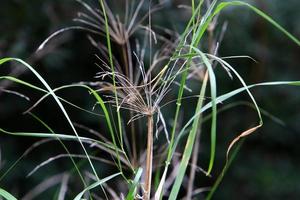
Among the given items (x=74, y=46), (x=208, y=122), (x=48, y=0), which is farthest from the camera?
(x=208, y=122)

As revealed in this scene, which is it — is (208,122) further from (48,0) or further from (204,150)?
(48,0)

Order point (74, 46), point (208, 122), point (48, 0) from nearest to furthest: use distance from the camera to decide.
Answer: point (48, 0), point (74, 46), point (208, 122)

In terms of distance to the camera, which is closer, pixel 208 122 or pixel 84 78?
pixel 84 78

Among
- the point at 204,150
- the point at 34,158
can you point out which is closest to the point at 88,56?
the point at 34,158

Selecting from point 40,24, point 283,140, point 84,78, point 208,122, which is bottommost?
point 283,140

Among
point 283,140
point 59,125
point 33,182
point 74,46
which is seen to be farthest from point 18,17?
point 283,140

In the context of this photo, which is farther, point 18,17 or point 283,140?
point 283,140

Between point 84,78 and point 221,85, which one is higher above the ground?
point 84,78

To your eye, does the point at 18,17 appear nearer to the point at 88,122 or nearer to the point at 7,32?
the point at 7,32

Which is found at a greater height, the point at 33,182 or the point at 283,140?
the point at 33,182
